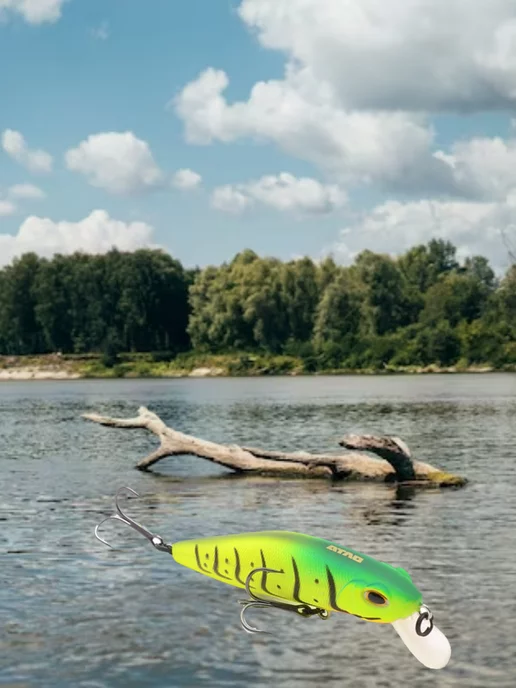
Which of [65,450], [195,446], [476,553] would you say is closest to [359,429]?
[65,450]

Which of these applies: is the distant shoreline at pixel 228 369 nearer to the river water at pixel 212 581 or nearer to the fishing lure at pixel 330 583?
the river water at pixel 212 581

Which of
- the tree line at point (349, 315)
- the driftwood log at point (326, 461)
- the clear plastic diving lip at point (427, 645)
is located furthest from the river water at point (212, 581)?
the tree line at point (349, 315)

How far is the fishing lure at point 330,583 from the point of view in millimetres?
9891

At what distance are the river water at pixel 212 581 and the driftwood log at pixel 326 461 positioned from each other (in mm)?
574

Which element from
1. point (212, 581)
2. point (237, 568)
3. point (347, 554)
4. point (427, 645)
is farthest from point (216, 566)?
point (212, 581)

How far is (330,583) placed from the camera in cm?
1002

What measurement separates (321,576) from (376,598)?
514 mm

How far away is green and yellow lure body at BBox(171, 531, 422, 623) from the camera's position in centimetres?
988

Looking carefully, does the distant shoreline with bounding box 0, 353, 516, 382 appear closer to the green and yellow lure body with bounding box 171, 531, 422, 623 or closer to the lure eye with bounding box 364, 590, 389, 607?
the green and yellow lure body with bounding box 171, 531, 422, 623

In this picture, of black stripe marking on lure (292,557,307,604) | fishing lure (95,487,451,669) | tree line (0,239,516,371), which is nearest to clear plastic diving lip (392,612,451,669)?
fishing lure (95,487,451,669)

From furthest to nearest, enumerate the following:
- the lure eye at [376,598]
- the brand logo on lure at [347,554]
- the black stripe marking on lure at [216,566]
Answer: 1. the black stripe marking on lure at [216,566]
2. the brand logo on lure at [347,554]
3. the lure eye at [376,598]

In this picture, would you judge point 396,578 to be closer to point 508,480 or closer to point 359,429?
point 508,480

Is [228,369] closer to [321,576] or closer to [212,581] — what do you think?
[212,581]

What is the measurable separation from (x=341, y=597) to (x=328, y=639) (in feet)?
17.3
